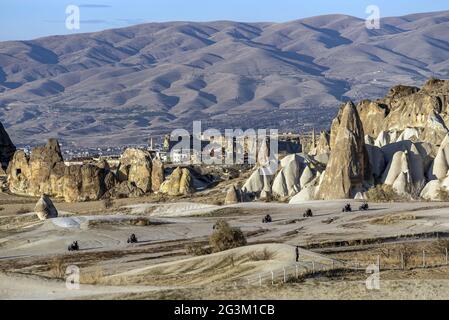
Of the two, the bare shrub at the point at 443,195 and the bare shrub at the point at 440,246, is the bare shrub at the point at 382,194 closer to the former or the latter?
the bare shrub at the point at 443,195

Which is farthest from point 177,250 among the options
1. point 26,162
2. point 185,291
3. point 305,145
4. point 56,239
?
point 305,145

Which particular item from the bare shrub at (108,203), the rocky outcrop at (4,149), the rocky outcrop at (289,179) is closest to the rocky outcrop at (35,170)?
the rocky outcrop at (4,149)

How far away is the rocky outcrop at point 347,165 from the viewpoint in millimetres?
68438

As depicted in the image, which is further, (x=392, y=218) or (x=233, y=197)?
(x=233, y=197)

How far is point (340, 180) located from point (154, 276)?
36851mm

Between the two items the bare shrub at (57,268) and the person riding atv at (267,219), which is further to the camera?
the person riding atv at (267,219)

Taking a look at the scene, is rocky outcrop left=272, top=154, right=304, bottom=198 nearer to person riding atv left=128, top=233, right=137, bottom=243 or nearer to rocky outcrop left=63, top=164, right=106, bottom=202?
rocky outcrop left=63, top=164, right=106, bottom=202

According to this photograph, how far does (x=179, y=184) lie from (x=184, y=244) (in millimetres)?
42993

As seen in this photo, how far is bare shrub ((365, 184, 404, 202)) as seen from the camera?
2609 inches

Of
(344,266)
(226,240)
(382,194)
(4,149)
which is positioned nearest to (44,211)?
(382,194)

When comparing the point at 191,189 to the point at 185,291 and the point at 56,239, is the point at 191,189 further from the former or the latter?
the point at 185,291

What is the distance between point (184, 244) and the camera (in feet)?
160

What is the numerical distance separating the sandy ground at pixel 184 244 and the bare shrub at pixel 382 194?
3018 mm

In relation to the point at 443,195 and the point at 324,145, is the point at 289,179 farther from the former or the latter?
the point at 443,195
